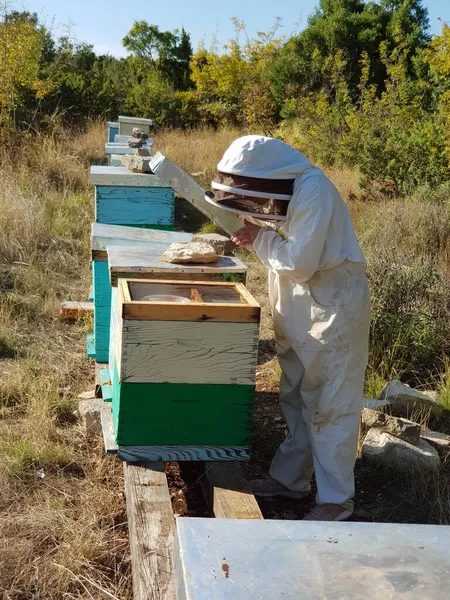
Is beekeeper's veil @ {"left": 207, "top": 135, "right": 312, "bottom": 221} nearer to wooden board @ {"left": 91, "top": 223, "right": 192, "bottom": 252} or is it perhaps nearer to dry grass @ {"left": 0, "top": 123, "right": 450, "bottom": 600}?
wooden board @ {"left": 91, "top": 223, "right": 192, "bottom": 252}

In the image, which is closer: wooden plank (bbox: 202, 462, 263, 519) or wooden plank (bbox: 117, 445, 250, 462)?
wooden plank (bbox: 202, 462, 263, 519)

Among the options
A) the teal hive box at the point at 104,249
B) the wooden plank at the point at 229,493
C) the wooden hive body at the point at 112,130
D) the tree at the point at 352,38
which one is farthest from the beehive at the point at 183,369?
the tree at the point at 352,38

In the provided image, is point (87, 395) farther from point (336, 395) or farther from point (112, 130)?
point (112, 130)

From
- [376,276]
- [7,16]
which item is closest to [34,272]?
[376,276]

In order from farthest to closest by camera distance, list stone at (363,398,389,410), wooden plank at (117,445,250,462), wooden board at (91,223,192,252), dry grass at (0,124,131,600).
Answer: stone at (363,398,389,410)
wooden board at (91,223,192,252)
wooden plank at (117,445,250,462)
dry grass at (0,124,131,600)

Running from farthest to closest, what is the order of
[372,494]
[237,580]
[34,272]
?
[34,272]
[372,494]
[237,580]

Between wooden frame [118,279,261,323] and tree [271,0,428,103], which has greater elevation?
tree [271,0,428,103]

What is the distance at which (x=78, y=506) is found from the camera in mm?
2619

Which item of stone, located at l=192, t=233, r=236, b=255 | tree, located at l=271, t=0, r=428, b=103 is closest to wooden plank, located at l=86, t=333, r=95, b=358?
stone, located at l=192, t=233, r=236, b=255

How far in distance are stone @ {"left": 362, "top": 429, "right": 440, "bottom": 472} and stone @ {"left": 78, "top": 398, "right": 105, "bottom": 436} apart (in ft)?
4.25

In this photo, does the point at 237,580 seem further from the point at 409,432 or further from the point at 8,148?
the point at 8,148

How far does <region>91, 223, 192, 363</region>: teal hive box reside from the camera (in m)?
3.19

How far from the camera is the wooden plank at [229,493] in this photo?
2.17 meters

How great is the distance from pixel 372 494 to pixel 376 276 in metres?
1.70
